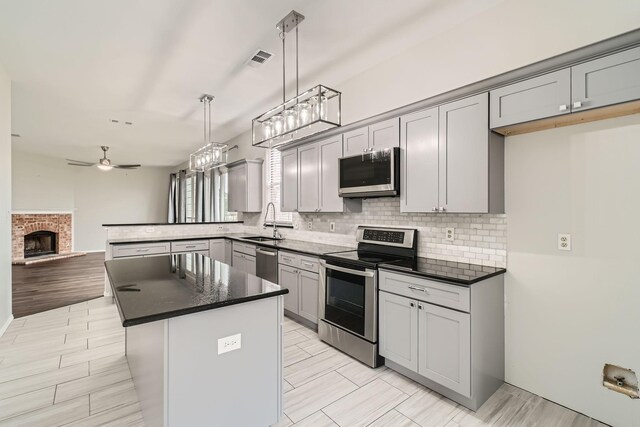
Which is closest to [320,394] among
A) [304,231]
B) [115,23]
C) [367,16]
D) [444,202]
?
[444,202]

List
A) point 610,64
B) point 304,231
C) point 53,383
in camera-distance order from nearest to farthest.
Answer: point 610,64 → point 53,383 → point 304,231

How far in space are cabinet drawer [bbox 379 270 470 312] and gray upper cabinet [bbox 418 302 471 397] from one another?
0.05 m

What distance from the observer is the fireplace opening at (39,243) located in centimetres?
868

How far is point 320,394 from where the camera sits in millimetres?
2326

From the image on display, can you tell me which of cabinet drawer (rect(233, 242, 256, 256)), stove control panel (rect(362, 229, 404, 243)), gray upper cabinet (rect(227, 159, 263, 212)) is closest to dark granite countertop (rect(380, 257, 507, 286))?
stove control panel (rect(362, 229, 404, 243))

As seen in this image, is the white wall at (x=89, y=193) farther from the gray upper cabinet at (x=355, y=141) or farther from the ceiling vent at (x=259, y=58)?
the gray upper cabinet at (x=355, y=141)

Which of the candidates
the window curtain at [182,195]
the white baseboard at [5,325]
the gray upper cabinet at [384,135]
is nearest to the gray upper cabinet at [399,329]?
the gray upper cabinet at [384,135]

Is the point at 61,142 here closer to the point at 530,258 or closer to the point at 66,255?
the point at 66,255

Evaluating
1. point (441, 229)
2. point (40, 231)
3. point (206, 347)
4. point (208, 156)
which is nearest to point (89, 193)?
point (40, 231)

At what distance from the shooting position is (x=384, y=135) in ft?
9.93

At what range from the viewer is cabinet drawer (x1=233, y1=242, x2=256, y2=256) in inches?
179

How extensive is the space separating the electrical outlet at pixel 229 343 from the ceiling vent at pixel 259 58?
2642 mm

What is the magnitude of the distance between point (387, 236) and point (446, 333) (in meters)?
1.19

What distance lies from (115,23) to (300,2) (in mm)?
1597
